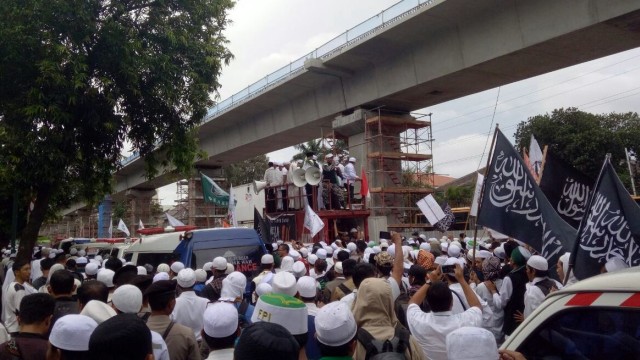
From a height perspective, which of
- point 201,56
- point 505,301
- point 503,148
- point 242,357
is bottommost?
point 505,301

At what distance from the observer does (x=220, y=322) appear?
3.27 m

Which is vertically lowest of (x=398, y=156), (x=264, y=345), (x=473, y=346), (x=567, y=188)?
(x=473, y=346)

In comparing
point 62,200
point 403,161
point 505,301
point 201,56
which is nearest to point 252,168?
point 403,161

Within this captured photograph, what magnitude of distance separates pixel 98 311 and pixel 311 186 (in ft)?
43.3

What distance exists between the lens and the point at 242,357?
237cm

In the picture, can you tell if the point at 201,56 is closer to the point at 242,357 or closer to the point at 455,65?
the point at 455,65

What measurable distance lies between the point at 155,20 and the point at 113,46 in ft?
4.17

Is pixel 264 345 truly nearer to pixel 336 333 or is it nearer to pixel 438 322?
pixel 336 333

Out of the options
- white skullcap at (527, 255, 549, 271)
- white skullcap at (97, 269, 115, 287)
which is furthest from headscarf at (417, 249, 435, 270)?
white skullcap at (97, 269, 115, 287)

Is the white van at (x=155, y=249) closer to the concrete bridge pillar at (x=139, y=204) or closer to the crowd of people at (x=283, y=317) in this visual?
the crowd of people at (x=283, y=317)

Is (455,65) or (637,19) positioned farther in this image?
(455,65)

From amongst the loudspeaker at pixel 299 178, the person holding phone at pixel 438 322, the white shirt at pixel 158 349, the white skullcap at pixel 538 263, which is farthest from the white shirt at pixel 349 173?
the white shirt at pixel 158 349

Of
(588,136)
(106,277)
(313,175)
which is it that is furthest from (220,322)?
(588,136)

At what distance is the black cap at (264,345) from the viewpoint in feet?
7.72
